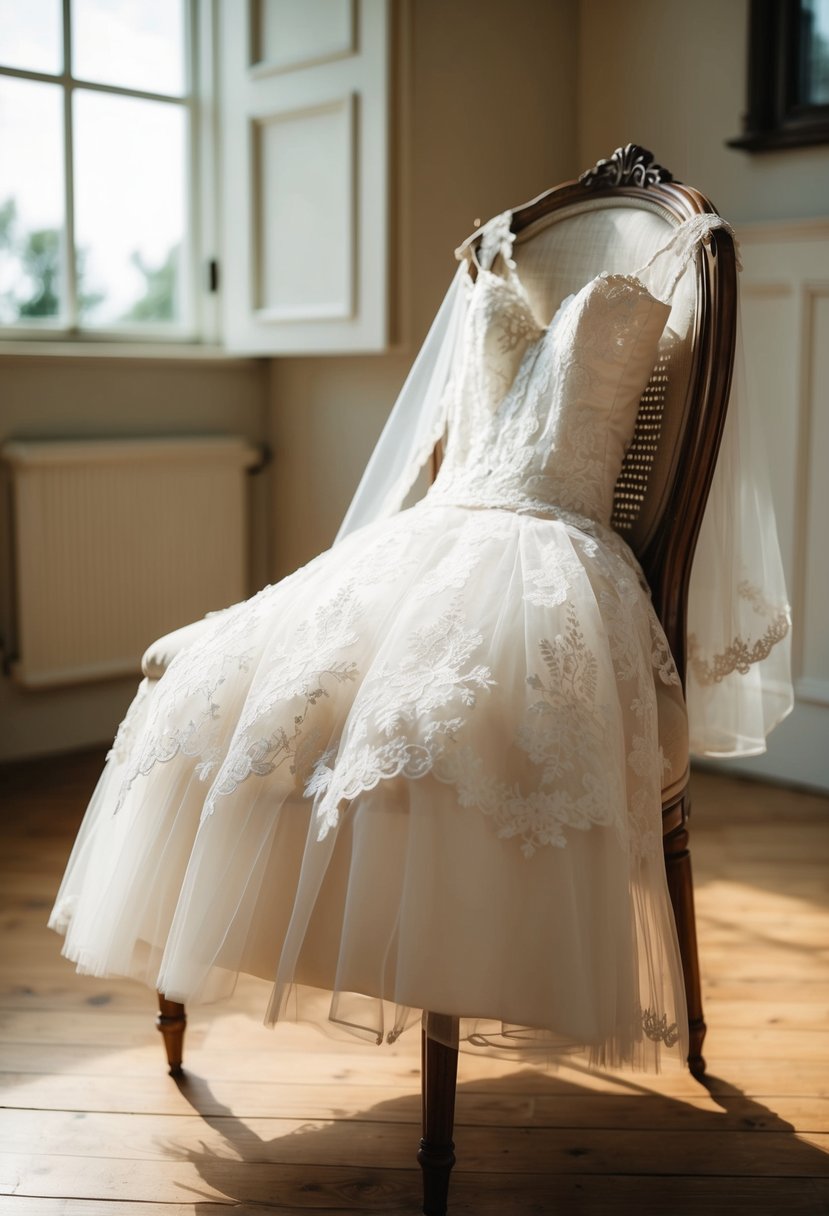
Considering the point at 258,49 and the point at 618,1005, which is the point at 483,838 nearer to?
the point at 618,1005

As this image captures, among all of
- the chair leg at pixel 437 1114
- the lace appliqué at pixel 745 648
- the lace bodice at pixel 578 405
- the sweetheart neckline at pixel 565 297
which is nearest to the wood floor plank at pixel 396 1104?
the chair leg at pixel 437 1114

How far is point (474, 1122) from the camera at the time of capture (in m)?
1.60

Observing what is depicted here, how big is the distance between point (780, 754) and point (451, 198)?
1.51 meters

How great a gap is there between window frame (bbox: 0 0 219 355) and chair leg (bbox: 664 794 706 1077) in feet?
6.77

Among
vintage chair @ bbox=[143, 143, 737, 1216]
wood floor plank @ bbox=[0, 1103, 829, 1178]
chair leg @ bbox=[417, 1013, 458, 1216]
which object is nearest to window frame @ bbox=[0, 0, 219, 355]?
vintage chair @ bbox=[143, 143, 737, 1216]

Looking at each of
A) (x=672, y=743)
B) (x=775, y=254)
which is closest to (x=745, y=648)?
(x=672, y=743)

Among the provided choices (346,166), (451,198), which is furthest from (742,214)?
(346,166)

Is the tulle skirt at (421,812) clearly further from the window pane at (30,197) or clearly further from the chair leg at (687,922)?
the window pane at (30,197)

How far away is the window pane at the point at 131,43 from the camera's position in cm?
312

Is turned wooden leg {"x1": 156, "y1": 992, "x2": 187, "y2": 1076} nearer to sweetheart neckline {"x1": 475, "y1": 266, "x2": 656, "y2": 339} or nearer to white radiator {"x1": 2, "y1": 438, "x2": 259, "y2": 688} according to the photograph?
sweetheart neckline {"x1": 475, "y1": 266, "x2": 656, "y2": 339}

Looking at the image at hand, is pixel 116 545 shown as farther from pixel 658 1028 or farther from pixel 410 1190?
pixel 658 1028

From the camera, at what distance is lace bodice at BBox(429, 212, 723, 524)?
167cm

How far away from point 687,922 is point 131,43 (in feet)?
8.58

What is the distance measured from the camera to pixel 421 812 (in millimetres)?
1215
